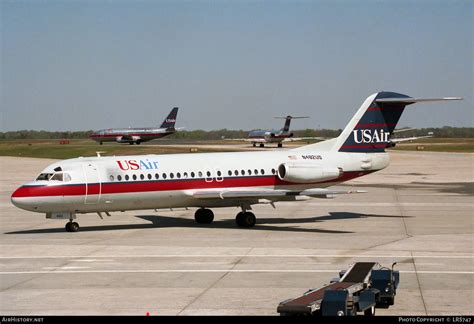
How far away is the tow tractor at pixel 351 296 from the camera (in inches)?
592

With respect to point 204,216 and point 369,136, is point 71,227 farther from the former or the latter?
point 369,136

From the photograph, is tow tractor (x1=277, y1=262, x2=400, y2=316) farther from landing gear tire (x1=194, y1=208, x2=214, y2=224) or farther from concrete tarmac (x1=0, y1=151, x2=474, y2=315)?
landing gear tire (x1=194, y1=208, x2=214, y2=224)

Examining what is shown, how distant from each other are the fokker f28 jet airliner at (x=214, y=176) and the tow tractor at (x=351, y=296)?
12.8 m

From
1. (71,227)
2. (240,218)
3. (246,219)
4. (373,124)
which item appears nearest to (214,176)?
(240,218)

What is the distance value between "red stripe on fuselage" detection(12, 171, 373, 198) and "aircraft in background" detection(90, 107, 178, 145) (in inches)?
3797

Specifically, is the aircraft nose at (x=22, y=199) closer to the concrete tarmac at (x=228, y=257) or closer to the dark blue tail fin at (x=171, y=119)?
the concrete tarmac at (x=228, y=257)

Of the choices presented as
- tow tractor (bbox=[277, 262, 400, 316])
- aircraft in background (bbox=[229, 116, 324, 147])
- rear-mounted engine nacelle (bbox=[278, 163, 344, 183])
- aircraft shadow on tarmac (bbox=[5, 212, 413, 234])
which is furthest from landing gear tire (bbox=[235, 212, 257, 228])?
aircraft in background (bbox=[229, 116, 324, 147])

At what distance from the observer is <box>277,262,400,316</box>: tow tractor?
15031 mm

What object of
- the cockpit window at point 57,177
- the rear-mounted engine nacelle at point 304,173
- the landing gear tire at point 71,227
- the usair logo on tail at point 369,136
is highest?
the usair logo on tail at point 369,136

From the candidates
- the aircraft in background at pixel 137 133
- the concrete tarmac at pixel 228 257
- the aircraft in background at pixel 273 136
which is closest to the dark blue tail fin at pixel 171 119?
the aircraft in background at pixel 137 133

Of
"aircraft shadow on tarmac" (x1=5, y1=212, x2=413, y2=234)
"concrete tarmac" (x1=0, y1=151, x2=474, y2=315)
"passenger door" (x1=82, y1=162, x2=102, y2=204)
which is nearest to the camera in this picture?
"concrete tarmac" (x1=0, y1=151, x2=474, y2=315)

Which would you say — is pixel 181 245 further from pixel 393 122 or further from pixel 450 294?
pixel 393 122

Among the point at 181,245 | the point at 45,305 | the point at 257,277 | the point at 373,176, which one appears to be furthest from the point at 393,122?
the point at 373,176

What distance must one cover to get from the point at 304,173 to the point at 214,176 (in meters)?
3.86
